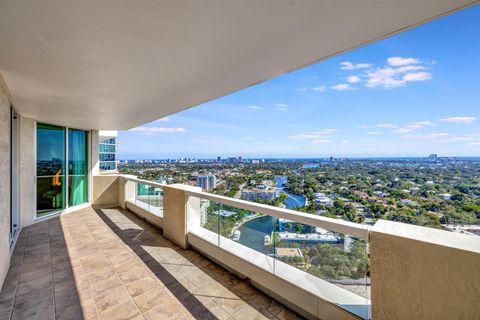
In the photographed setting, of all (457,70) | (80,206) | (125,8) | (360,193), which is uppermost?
(457,70)

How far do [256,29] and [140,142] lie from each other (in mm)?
21088

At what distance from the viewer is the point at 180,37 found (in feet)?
5.55

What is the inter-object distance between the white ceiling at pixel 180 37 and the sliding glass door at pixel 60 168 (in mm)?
3756

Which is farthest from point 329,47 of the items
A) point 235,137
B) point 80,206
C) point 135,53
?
point 235,137

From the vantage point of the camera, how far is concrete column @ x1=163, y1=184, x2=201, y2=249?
12.7ft

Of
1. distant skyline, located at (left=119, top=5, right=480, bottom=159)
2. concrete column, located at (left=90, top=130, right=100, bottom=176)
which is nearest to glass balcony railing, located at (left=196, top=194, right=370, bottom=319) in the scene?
distant skyline, located at (left=119, top=5, right=480, bottom=159)

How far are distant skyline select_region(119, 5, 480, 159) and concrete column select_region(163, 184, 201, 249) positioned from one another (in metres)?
1.74

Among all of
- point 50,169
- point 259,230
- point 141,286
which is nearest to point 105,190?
point 50,169

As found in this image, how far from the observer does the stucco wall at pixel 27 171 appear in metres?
5.09

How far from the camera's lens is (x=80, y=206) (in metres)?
6.70

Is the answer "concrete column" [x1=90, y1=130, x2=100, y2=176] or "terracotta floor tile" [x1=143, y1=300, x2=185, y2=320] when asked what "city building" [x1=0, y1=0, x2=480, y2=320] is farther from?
"concrete column" [x1=90, y1=130, x2=100, y2=176]

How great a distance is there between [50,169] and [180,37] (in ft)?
21.7

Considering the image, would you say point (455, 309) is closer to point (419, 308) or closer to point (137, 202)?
point (419, 308)

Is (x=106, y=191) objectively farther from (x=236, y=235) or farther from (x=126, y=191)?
(x=236, y=235)
